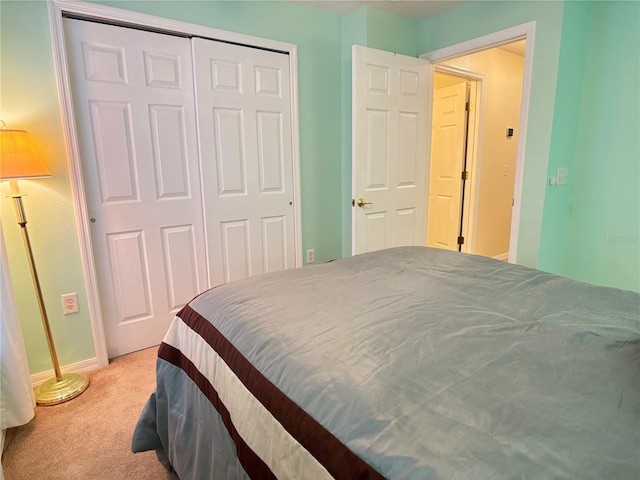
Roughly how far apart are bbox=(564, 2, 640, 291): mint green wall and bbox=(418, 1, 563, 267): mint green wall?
0.57 feet

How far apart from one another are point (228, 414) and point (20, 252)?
1.75 m

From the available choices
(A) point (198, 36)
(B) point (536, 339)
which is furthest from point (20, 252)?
(B) point (536, 339)

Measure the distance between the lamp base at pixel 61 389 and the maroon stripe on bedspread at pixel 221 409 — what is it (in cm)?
100

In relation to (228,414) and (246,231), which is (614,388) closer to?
(228,414)

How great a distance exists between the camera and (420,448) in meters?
0.64

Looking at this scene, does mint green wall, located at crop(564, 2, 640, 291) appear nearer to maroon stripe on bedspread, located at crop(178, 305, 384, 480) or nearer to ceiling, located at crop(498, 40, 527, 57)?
ceiling, located at crop(498, 40, 527, 57)

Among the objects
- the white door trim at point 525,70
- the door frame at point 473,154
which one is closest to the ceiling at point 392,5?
the white door trim at point 525,70

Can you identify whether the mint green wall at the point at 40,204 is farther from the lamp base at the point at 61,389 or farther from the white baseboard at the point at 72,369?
the lamp base at the point at 61,389

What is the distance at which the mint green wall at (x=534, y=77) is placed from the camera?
2391mm

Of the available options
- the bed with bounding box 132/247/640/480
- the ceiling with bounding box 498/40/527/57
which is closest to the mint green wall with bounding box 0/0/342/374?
the bed with bounding box 132/247/640/480

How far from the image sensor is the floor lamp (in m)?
1.72

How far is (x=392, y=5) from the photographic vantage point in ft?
9.39

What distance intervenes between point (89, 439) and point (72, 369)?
0.70 metres

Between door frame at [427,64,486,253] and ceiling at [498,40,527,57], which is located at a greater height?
ceiling at [498,40,527,57]
